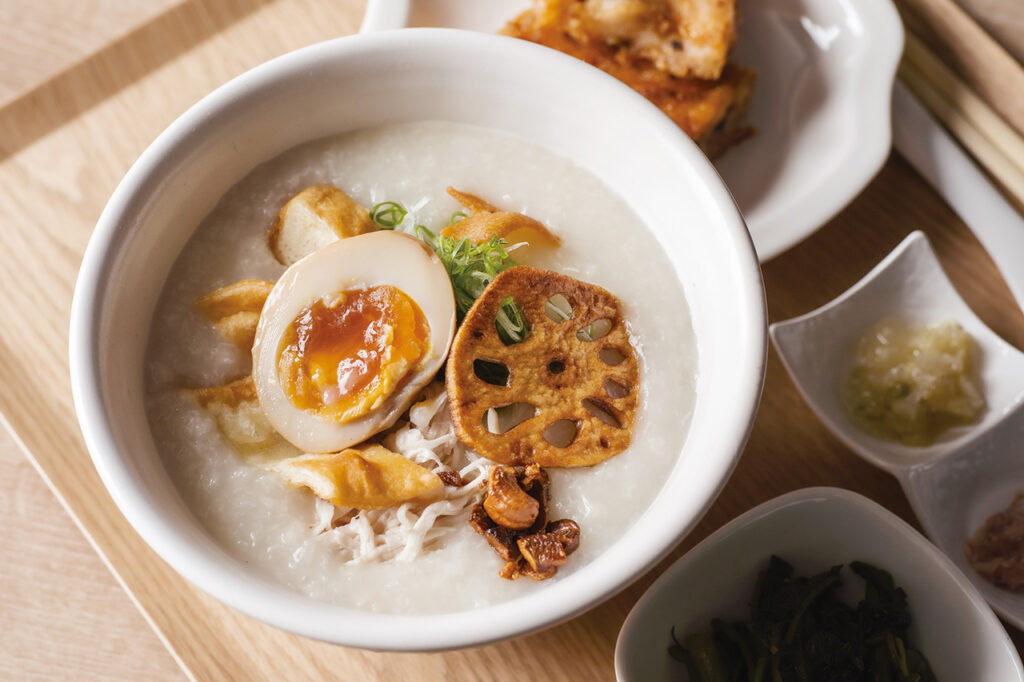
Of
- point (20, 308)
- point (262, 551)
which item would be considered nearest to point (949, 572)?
point (262, 551)

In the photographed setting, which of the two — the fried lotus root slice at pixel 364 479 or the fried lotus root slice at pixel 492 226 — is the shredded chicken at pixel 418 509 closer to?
the fried lotus root slice at pixel 364 479

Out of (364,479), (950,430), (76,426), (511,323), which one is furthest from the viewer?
(950,430)

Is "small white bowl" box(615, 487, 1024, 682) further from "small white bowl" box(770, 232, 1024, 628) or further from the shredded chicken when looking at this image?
the shredded chicken

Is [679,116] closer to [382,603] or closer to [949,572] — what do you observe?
[949,572]

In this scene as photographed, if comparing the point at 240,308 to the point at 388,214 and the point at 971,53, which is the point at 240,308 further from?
the point at 971,53

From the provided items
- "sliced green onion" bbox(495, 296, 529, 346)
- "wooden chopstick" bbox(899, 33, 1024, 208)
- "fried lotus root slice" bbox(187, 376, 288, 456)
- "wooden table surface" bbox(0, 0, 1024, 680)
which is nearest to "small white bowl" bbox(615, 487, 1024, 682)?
"wooden table surface" bbox(0, 0, 1024, 680)

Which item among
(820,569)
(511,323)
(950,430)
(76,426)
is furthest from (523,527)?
(950,430)
